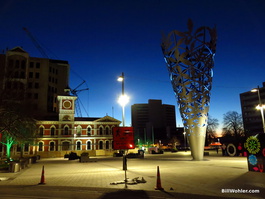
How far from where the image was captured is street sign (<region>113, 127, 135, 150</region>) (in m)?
11.0

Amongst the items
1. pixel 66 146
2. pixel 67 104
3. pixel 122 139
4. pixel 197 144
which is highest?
pixel 67 104

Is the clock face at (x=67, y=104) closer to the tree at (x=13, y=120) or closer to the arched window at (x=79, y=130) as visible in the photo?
the arched window at (x=79, y=130)

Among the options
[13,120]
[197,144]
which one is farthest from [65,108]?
[197,144]

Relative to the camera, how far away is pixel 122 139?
11148 mm

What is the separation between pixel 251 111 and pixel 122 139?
98921 mm

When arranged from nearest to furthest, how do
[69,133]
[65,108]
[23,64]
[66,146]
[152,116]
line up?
[66,146]
[69,133]
[65,108]
[23,64]
[152,116]

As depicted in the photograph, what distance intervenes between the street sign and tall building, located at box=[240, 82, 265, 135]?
9357 cm

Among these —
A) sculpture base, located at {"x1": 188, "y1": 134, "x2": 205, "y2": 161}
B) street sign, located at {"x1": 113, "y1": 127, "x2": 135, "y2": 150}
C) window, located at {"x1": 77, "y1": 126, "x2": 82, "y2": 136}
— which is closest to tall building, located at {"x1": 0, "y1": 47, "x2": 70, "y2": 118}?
window, located at {"x1": 77, "y1": 126, "x2": 82, "y2": 136}

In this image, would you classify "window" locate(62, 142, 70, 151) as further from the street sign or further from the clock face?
the street sign

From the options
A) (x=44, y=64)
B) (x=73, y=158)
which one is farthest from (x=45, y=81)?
(x=73, y=158)

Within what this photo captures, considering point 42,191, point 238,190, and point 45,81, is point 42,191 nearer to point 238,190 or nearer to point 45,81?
point 238,190

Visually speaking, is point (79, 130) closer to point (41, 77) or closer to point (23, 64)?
point (41, 77)

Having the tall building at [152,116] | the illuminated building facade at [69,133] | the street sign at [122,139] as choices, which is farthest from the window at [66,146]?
the tall building at [152,116]

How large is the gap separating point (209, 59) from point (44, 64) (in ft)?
211
